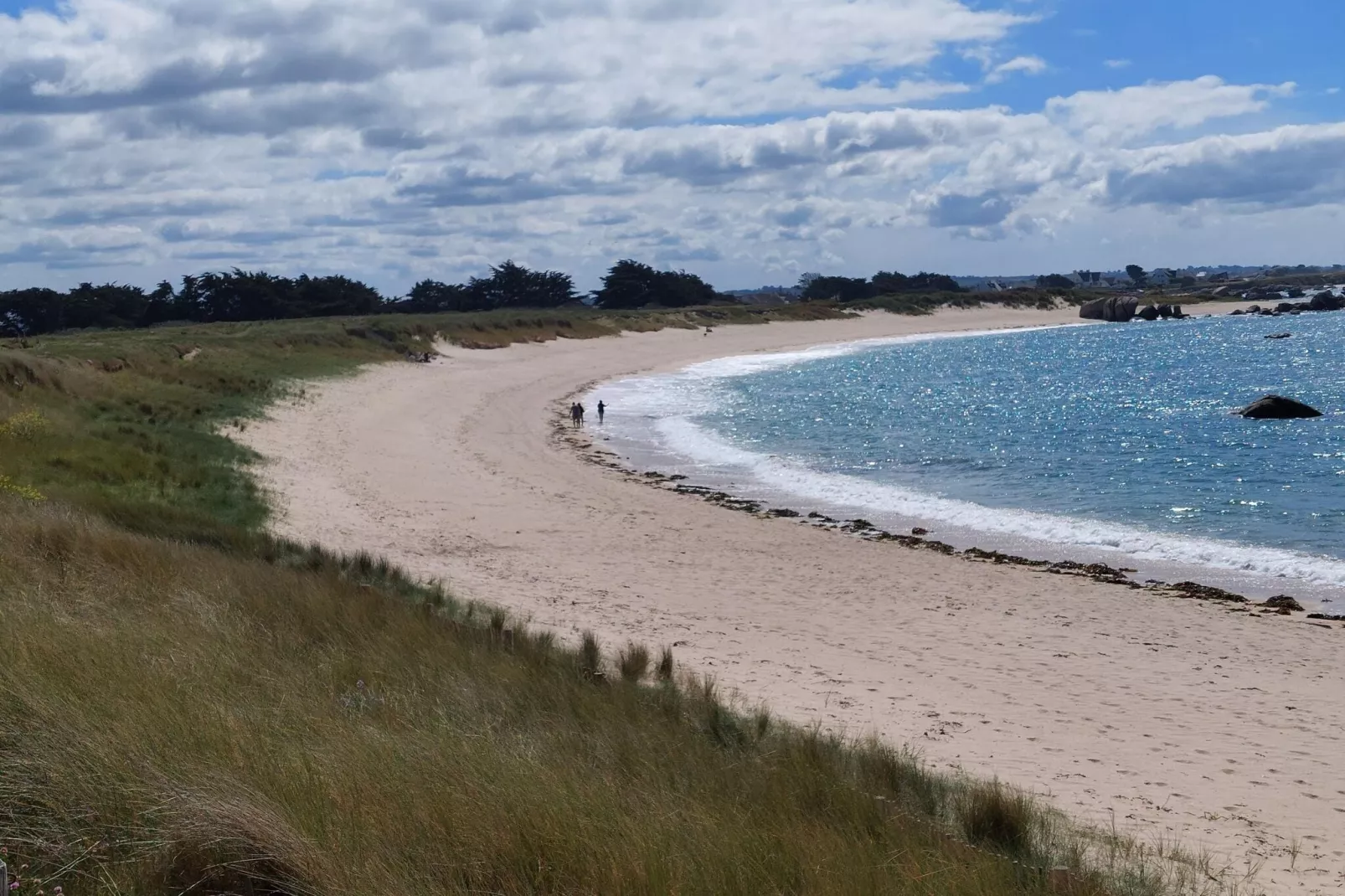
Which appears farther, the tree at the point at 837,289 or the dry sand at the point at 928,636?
the tree at the point at 837,289

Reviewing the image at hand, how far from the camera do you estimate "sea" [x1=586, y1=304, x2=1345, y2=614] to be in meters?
18.4

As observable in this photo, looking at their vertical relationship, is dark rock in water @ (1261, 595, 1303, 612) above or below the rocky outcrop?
below

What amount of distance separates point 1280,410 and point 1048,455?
36.4 ft

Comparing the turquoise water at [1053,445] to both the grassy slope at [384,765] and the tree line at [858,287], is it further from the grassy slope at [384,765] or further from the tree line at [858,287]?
the tree line at [858,287]

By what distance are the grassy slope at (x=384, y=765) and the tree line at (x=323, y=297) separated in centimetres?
6570

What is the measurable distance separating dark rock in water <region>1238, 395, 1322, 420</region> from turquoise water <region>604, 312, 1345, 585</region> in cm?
58

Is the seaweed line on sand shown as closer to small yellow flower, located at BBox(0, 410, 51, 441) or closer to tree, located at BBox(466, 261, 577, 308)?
small yellow flower, located at BBox(0, 410, 51, 441)

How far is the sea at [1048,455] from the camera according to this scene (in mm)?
18438

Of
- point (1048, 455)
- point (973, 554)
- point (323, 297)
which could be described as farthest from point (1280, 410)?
point (323, 297)

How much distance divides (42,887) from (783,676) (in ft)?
25.3

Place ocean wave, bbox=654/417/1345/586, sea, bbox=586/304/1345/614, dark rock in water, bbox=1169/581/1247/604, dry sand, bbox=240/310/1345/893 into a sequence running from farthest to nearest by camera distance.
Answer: sea, bbox=586/304/1345/614, ocean wave, bbox=654/417/1345/586, dark rock in water, bbox=1169/581/1247/604, dry sand, bbox=240/310/1345/893

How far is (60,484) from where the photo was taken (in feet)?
49.5

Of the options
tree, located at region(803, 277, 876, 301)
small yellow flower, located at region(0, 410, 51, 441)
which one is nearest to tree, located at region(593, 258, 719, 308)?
tree, located at region(803, 277, 876, 301)

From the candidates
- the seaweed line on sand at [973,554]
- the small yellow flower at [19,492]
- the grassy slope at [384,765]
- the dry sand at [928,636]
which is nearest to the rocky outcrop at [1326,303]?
the seaweed line on sand at [973,554]
